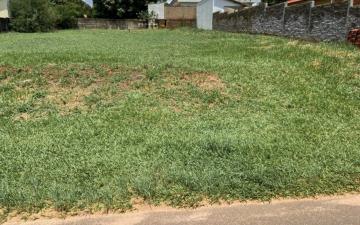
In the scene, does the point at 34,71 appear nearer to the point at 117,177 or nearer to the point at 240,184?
the point at 117,177

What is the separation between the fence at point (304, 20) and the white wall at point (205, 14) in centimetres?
997

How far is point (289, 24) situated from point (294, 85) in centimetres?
1237

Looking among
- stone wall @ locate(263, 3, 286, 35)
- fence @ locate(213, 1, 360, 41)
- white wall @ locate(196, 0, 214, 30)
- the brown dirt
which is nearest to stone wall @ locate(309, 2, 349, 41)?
fence @ locate(213, 1, 360, 41)

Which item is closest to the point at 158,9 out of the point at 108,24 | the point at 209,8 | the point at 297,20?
the point at 108,24

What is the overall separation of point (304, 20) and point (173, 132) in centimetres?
1380

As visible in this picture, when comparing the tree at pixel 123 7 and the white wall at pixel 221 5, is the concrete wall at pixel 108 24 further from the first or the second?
the white wall at pixel 221 5

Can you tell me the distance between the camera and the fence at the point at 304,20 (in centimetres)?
1477

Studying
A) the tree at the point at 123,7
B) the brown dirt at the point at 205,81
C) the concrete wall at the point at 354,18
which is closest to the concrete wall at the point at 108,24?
the tree at the point at 123,7

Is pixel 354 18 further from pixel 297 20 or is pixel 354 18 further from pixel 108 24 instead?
pixel 108 24

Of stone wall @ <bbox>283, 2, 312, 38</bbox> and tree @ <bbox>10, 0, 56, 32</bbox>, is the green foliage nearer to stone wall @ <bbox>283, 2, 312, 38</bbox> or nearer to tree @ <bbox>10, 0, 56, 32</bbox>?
tree @ <bbox>10, 0, 56, 32</bbox>

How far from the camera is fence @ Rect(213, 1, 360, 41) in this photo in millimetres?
14773

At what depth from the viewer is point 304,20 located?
1805 centimetres

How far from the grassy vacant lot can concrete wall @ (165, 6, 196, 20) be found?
34571mm

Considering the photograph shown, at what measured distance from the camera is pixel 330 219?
3.76 meters
